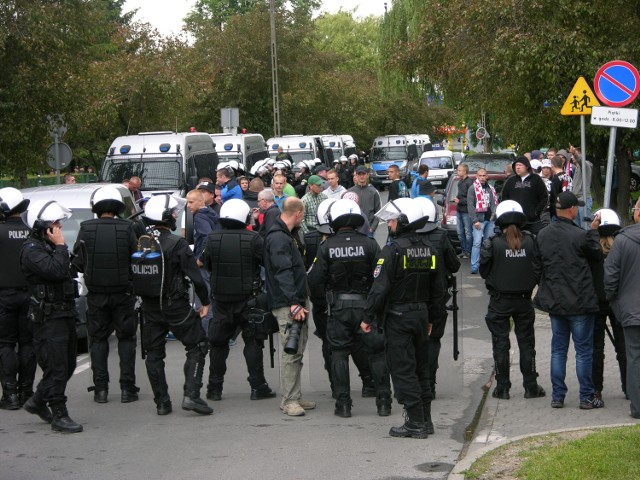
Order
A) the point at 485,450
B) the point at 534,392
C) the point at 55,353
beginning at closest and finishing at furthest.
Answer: the point at 485,450, the point at 55,353, the point at 534,392

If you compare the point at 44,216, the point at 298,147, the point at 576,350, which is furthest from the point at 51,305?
the point at 298,147

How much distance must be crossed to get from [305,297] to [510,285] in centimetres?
175

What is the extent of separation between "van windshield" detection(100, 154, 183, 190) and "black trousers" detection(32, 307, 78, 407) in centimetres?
1242

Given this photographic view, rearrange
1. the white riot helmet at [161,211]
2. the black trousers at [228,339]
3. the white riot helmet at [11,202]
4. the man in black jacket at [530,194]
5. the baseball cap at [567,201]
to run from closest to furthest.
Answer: the baseball cap at [567,201]
the white riot helmet at [161,211]
the white riot helmet at [11,202]
the black trousers at [228,339]
the man in black jacket at [530,194]

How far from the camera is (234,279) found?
963 centimetres

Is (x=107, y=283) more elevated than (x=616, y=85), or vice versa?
(x=616, y=85)

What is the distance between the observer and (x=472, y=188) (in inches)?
741

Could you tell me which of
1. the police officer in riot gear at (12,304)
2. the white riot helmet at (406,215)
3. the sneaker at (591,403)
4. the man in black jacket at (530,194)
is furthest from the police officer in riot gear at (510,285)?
the man in black jacket at (530,194)

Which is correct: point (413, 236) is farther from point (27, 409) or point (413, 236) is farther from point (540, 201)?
point (540, 201)

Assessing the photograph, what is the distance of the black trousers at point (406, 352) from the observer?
816 cm

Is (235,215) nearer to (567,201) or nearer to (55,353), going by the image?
(55,353)

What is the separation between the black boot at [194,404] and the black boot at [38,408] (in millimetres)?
1107

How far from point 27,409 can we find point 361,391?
9.90ft

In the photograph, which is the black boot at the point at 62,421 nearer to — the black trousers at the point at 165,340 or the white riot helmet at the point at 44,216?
the black trousers at the point at 165,340
